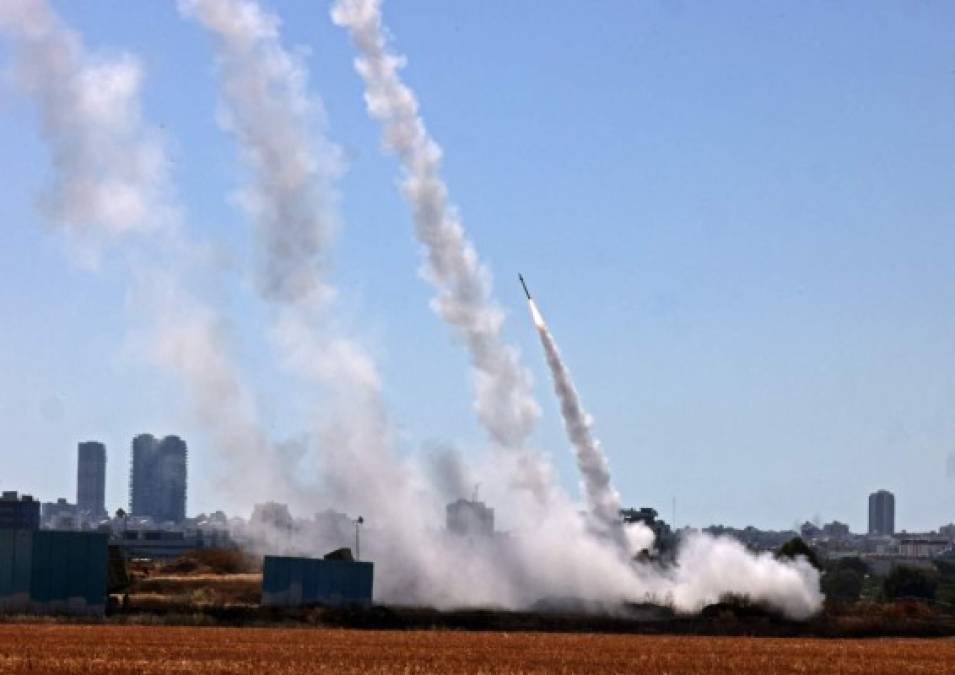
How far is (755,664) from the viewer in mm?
69875

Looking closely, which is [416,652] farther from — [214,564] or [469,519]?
[214,564]

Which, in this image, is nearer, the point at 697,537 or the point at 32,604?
the point at 32,604

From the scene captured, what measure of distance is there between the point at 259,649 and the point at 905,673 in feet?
69.3

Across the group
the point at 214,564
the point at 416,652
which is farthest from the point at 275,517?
the point at 416,652

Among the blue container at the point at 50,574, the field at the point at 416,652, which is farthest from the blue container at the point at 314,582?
the field at the point at 416,652

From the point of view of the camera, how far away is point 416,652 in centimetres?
7219

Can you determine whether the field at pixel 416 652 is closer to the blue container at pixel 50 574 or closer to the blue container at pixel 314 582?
the blue container at pixel 50 574

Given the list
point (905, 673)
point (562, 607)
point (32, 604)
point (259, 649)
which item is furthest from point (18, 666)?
point (562, 607)

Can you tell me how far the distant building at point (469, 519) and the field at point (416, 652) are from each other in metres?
33.6

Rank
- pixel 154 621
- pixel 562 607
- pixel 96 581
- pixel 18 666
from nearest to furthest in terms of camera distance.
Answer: pixel 18 666
pixel 154 621
pixel 96 581
pixel 562 607

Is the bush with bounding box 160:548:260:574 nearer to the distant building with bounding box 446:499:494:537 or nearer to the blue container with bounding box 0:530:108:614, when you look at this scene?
the distant building with bounding box 446:499:494:537

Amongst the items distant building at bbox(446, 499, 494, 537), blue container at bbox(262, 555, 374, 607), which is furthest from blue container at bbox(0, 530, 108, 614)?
distant building at bbox(446, 499, 494, 537)

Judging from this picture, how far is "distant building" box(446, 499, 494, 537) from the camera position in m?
123

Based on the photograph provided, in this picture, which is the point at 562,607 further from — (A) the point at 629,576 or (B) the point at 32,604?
(B) the point at 32,604
